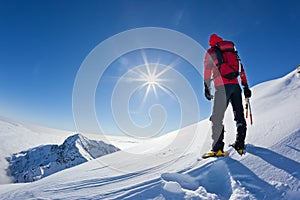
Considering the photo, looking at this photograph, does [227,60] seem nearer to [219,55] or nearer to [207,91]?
[219,55]

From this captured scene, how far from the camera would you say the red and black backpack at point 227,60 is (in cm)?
482

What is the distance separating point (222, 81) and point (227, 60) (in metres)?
0.51

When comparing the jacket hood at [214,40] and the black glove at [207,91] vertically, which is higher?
the jacket hood at [214,40]

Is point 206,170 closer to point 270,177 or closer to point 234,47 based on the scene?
point 270,177

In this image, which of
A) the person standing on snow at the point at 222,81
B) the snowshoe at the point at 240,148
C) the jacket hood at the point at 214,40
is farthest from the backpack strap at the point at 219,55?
the snowshoe at the point at 240,148

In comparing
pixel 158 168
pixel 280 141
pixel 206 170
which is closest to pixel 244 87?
pixel 280 141

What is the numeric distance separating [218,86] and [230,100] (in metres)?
0.45

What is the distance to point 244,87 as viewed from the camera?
199 inches

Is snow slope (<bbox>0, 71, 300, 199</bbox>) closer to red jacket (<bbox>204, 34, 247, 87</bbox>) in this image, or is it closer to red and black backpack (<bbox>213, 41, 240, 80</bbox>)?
red jacket (<bbox>204, 34, 247, 87</bbox>)

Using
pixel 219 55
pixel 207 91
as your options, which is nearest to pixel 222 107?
pixel 207 91

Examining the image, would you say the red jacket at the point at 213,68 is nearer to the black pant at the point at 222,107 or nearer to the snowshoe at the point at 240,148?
the black pant at the point at 222,107

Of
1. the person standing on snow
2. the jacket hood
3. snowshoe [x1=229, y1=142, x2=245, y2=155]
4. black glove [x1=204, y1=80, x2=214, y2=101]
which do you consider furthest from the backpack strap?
snowshoe [x1=229, y1=142, x2=245, y2=155]

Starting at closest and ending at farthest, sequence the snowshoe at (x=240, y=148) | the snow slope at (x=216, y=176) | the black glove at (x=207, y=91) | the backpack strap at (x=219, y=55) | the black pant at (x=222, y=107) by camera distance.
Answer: the snow slope at (x=216, y=176) → the snowshoe at (x=240, y=148) → the black pant at (x=222, y=107) → the backpack strap at (x=219, y=55) → the black glove at (x=207, y=91)

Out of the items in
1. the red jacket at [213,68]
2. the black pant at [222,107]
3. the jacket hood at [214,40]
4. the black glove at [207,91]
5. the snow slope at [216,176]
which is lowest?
the snow slope at [216,176]
